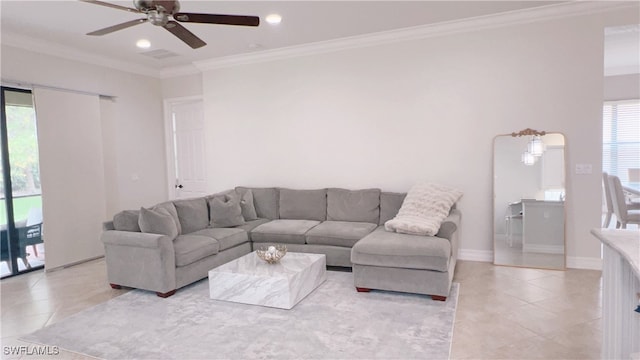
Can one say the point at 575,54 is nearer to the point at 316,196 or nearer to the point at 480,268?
the point at 480,268

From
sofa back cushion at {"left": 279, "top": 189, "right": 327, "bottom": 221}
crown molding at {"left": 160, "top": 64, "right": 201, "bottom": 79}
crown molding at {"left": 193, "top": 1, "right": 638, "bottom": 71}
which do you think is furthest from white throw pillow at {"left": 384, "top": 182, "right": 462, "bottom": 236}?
crown molding at {"left": 160, "top": 64, "right": 201, "bottom": 79}

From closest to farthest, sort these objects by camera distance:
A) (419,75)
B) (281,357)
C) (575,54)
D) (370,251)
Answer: (281,357)
(370,251)
(575,54)
(419,75)

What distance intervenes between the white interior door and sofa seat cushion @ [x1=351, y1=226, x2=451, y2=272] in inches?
145

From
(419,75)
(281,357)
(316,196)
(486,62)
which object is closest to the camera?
(281,357)

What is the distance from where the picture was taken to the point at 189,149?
6.55 metres

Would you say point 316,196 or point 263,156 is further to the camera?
point 263,156

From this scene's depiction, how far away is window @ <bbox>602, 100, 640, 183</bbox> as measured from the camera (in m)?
7.18

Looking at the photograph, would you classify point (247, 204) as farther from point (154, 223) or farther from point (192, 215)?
point (154, 223)

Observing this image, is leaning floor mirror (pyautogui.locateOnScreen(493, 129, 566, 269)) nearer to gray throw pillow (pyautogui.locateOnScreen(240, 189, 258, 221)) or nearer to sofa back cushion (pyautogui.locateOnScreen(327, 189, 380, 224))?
sofa back cushion (pyautogui.locateOnScreen(327, 189, 380, 224))

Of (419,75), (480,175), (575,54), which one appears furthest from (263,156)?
(575,54)

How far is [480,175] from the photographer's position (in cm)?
462

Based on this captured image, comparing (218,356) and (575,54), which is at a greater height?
(575,54)

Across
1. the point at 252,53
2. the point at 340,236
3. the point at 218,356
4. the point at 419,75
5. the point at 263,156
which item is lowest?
the point at 218,356

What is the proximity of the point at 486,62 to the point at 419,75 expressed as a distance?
76 centimetres
